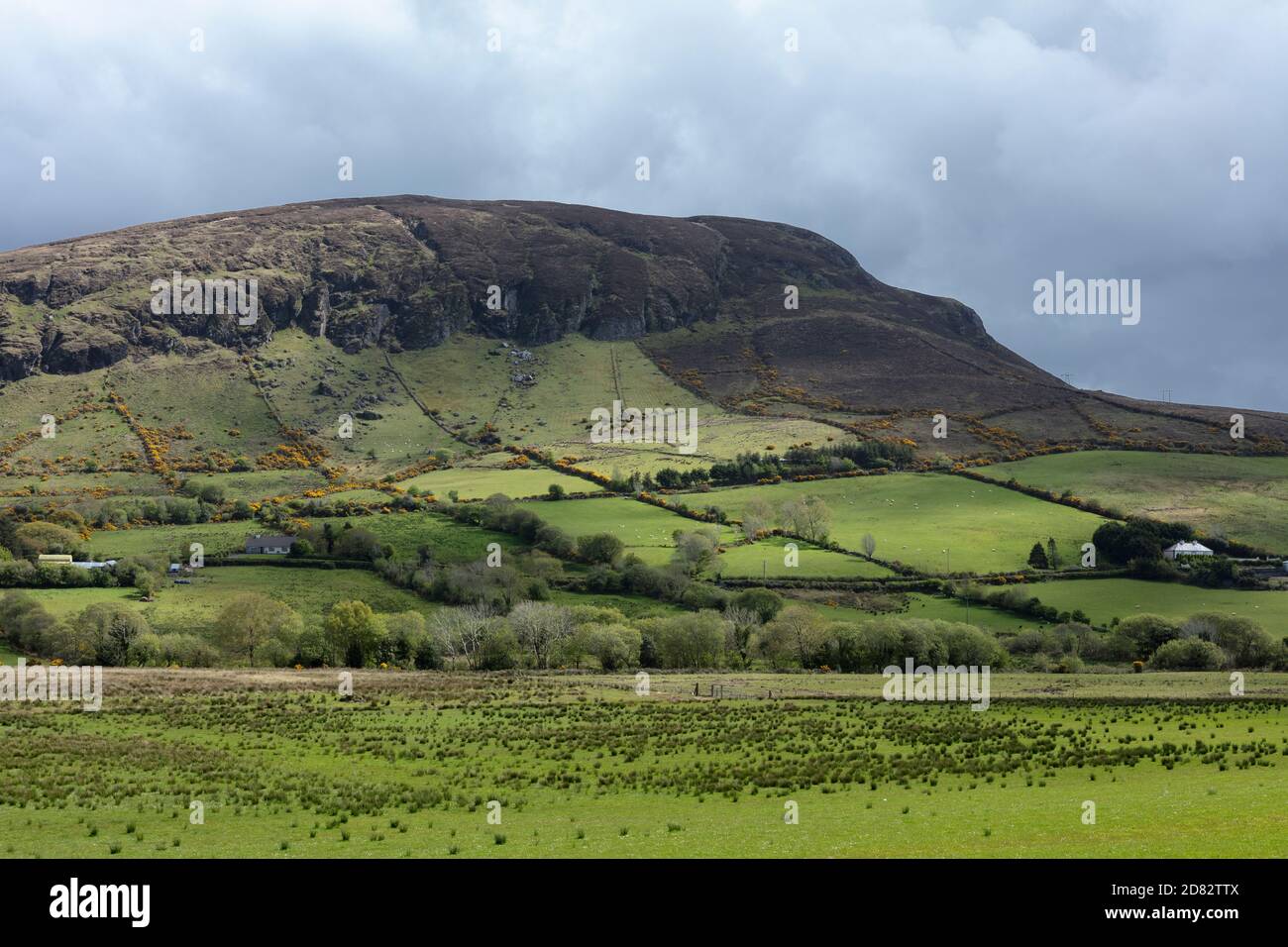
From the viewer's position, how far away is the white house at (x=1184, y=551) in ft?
485

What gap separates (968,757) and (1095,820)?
21873 mm

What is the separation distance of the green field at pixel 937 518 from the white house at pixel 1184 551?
34.2 feet

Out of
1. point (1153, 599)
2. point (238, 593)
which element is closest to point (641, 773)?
point (238, 593)

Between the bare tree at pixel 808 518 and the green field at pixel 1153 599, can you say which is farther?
the bare tree at pixel 808 518

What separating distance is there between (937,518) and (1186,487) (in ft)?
162

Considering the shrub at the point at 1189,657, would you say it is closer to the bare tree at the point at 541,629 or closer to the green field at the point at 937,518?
the green field at the point at 937,518

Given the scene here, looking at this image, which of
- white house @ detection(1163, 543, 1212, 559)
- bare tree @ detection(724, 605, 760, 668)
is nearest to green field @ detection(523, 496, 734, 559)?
bare tree @ detection(724, 605, 760, 668)

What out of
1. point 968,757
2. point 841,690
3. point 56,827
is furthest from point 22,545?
point 968,757

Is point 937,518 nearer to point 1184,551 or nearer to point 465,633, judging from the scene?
point 1184,551

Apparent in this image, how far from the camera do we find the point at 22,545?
14350 centimetres

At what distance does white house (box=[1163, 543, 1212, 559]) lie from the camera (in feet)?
485

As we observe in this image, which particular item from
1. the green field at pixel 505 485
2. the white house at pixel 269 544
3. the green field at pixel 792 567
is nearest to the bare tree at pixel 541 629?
the green field at pixel 792 567

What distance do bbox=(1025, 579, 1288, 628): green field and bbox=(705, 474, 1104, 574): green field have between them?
9486 mm

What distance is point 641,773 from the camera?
48.0 metres
